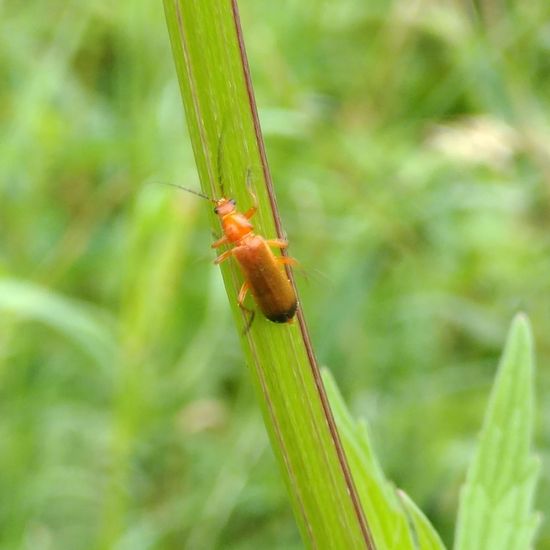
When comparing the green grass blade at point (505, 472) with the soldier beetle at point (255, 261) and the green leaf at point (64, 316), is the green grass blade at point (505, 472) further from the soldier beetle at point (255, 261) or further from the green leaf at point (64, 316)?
the green leaf at point (64, 316)

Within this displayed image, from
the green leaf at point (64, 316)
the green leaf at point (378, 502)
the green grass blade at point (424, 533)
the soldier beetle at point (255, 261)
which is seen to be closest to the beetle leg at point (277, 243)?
the soldier beetle at point (255, 261)

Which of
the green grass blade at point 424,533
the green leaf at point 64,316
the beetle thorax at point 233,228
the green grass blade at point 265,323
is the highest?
the green leaf at point 64,316

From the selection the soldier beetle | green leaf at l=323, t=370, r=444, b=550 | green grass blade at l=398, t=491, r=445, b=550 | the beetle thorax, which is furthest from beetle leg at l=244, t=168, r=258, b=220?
green grass blade at l=398, t=491, r=445, b=550

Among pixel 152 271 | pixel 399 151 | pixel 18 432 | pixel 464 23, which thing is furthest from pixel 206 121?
pixel 464 23

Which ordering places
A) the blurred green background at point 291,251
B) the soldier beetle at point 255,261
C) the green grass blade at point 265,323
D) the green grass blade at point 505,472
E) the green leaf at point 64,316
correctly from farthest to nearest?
1. the blurred green background at point 291,251
2. the green leaf at point 64,316
3. the green grass blade at point 505,472
4. the soldier beetle at point 255,261
5. the green grass blade at point 265,323

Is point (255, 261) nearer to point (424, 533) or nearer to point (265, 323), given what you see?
point (265, 323)

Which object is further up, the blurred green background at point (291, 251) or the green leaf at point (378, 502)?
the blurred green background at point (291, 251)

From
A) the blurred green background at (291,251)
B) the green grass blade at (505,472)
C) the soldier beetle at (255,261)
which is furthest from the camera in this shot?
the blurred green background at (291,251)

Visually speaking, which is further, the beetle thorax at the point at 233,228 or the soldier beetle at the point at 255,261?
the beetle thorax at the point at 233,228
